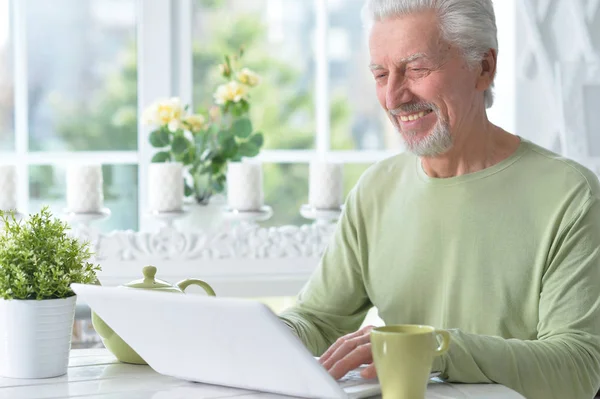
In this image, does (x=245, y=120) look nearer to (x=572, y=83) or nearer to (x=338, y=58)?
(x=338, y=58)

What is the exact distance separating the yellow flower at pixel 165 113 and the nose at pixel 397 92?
144 cm

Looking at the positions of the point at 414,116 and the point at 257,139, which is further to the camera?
the point at 257,139

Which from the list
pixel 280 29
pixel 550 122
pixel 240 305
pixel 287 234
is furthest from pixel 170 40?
pixel 240 305

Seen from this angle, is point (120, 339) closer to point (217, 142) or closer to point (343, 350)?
point (343, 350)

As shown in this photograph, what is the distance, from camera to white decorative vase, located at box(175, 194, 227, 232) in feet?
10.8

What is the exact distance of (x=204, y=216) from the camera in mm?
3338

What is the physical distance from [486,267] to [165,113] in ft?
5.33

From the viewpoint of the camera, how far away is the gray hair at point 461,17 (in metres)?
1.89

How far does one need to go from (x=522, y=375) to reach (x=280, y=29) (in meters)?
2.89

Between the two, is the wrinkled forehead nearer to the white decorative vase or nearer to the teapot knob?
the teapot knob

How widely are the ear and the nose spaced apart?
175 mm

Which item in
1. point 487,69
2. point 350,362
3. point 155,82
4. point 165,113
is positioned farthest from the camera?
point 155,82

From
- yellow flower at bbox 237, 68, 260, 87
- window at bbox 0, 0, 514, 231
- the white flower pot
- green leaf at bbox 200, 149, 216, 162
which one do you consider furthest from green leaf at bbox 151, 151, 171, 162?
the white flower pot

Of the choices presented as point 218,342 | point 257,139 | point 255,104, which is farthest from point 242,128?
point 218,342
